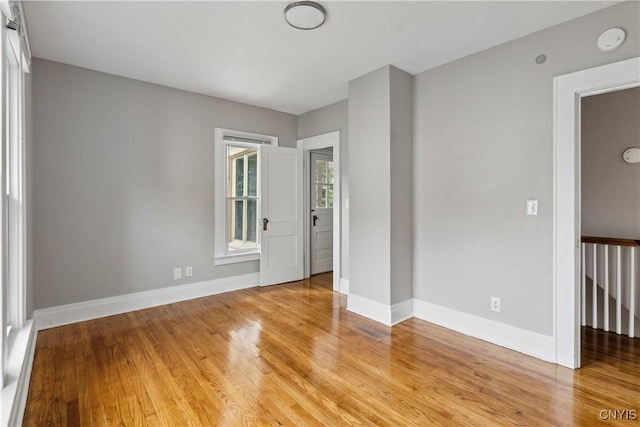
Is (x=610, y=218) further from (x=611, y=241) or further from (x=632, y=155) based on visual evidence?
(x=632, y=155)

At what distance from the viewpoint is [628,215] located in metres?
3.01

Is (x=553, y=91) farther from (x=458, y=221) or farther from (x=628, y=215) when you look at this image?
(x=628, y=215)

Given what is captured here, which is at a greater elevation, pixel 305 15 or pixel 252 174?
pixel 305 15

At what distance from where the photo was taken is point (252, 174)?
470 centimetres

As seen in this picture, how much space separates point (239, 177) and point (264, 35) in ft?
7.47

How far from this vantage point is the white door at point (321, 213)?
5176mm

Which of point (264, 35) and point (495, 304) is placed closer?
point (264, 35)

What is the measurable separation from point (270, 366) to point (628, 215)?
11.5 ft

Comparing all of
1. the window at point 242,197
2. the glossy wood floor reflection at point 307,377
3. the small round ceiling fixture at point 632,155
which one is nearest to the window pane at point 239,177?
the window at point 242,197

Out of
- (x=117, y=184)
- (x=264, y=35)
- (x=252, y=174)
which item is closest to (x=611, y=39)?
(x=264, y=35)

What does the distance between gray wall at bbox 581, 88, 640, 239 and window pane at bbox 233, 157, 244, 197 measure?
13.2 feet

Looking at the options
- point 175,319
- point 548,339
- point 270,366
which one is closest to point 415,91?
point 548,339

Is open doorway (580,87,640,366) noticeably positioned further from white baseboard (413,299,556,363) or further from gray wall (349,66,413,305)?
gray wall (349,66,413,305)

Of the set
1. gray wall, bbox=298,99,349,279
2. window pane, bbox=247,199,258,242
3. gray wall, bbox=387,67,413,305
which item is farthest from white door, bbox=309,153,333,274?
gray wall, bbox=387,67,413,305
